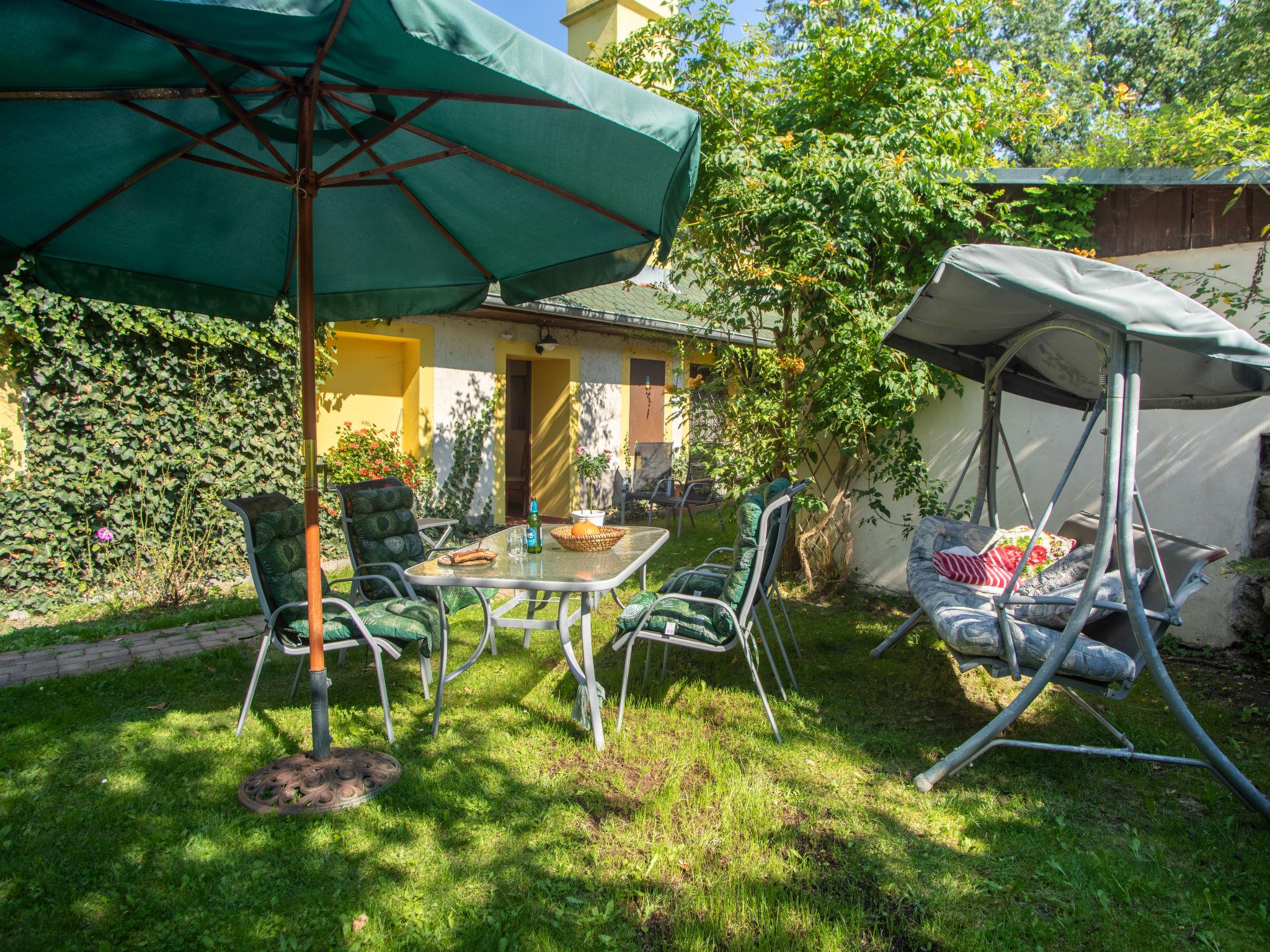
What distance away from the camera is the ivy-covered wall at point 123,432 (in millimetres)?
5172

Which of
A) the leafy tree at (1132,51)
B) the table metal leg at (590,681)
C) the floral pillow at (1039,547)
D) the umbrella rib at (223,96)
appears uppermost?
the leafy tree at (1132,51)

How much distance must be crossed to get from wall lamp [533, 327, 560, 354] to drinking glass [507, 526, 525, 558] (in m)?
5.15

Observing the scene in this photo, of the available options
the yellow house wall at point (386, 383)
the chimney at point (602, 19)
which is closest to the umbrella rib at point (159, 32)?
the yellow house wall at point (386, 383)

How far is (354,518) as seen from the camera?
4.39 meters

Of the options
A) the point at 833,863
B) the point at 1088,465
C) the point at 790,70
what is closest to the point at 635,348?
the point at 790,70

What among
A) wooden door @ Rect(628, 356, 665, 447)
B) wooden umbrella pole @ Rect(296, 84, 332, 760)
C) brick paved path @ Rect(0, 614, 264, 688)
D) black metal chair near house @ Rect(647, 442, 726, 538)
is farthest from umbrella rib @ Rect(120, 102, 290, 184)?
wooden door @ Rect(628, 356, 665, 447)

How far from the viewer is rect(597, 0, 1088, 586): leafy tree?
5.34 metres

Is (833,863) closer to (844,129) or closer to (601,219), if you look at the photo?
(601,219)

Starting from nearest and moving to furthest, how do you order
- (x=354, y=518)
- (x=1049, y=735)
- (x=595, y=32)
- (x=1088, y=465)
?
(x=1049, y=735) < (x=354, y=518) < (x=1088, y=465) < (x=595, y=32)

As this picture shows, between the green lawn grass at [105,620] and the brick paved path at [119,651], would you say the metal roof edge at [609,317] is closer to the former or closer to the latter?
the green lawn grass at [105,620]

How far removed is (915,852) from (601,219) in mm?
2745

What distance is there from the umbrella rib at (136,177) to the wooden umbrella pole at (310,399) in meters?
0.17

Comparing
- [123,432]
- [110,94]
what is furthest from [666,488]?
[110,94]

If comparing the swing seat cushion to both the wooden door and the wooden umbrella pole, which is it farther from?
the wooden door
